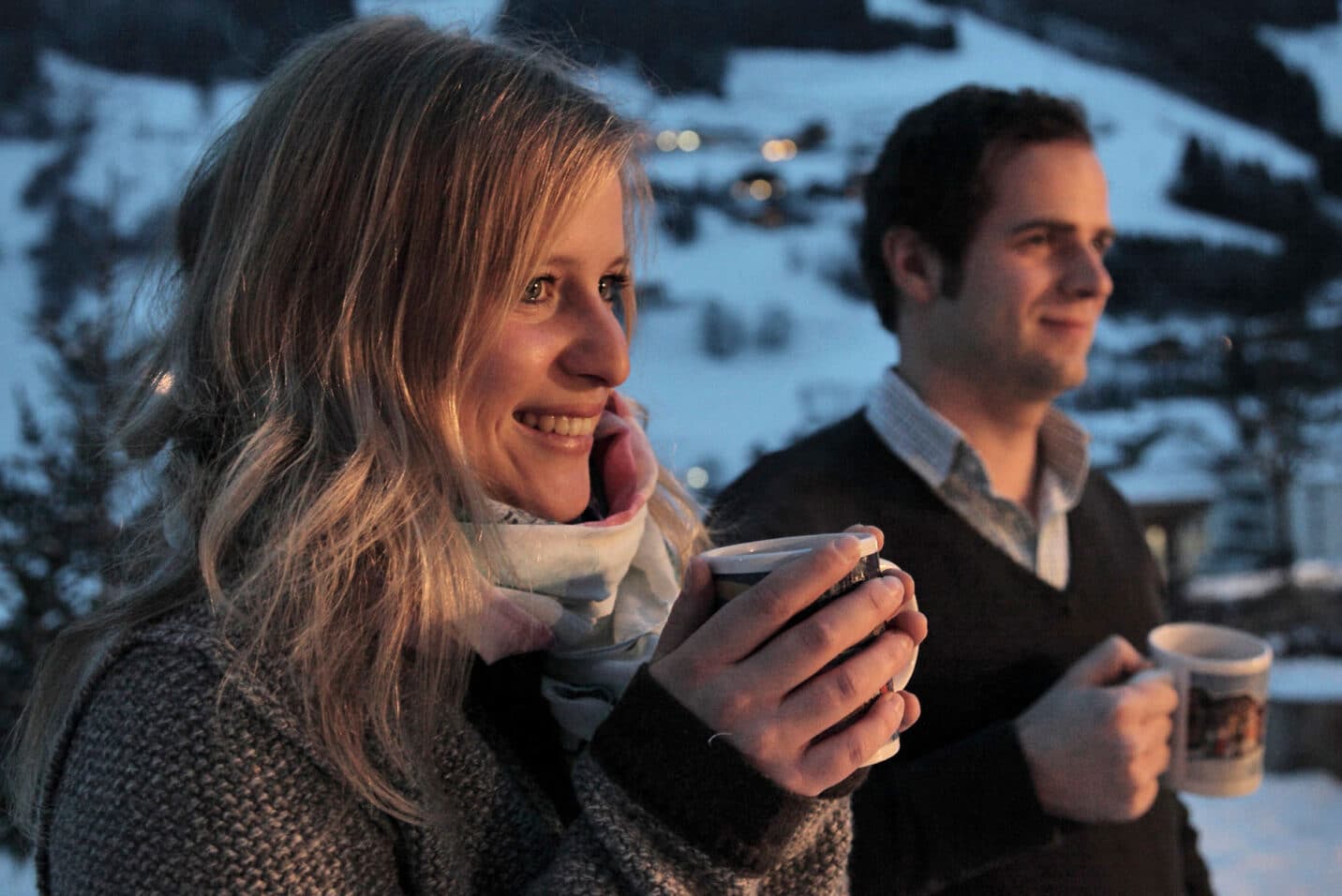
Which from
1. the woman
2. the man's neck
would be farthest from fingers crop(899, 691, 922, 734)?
the man's neck

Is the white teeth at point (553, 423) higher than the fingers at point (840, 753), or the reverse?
the white teeth at point (553, 423)

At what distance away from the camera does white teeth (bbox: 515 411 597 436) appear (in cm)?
79

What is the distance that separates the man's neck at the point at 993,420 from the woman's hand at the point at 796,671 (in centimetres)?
79

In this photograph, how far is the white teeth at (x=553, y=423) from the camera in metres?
0.79

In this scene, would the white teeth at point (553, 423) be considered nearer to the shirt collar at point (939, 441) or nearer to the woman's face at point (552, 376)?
the woman's face at point (552, 376)

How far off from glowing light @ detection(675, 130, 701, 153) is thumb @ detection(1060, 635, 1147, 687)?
1999 mm

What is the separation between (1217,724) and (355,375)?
998 millimetres

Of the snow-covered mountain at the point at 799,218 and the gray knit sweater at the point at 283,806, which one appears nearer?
the gray knit sweater at the point at 283,806

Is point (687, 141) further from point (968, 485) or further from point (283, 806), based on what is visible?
point (283, 806)

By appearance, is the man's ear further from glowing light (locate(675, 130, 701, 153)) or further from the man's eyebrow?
glowing light (locate(675, 130, 701, 153))

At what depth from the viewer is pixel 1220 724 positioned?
3.76 feet

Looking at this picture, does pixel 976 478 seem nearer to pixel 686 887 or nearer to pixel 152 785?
pixel 686 887

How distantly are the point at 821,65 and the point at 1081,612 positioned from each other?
7.17ft

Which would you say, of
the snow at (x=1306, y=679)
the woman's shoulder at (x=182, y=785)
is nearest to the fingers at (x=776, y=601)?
the woman's shoulder at (x=182, y=785)
